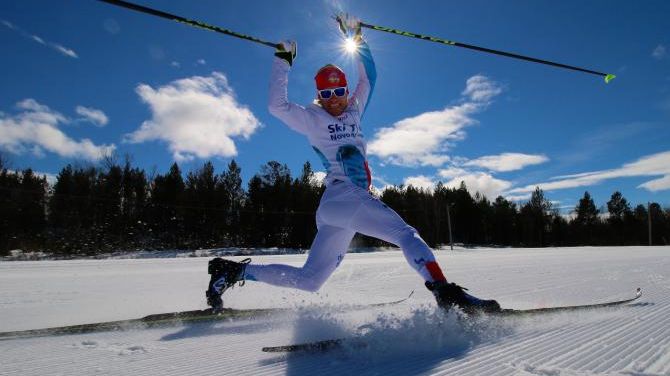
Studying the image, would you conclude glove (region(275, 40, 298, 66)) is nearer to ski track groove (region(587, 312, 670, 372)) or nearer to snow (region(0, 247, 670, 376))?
snow (region(0, 247, 670, 376))

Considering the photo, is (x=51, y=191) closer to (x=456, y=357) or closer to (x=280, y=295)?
(x=280, y=295)

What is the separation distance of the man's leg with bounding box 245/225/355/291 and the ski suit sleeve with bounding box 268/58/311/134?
838 mm

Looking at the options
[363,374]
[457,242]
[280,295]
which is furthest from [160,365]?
[457,242]

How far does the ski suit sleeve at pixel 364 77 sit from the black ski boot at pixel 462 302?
177cm

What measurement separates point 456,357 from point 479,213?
82975 millimetres

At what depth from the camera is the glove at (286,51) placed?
11.8 feet

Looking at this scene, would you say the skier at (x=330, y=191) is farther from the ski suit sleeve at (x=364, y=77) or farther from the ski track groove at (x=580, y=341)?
the ski track groove at (x=580, y=341)

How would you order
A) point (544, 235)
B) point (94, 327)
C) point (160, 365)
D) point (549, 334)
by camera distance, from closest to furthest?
point (160, 365)
point (549, 334)
point (94, 327)
point (544, 235)

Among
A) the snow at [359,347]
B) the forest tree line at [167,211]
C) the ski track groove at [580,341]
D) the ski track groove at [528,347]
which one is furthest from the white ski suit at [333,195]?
the forest tree line at [167,211]

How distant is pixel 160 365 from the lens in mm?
2074

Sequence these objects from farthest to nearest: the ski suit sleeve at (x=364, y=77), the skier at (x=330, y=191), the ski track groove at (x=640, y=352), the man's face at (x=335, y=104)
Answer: the ski suit sleeve at (x=364, y=77)
the man's face at (x=335, y=104)
the skier at (x=330, y=191)
the ski track groove at (x=640, y=352)

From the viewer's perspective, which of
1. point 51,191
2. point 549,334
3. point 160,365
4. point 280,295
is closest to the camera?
point 160,365

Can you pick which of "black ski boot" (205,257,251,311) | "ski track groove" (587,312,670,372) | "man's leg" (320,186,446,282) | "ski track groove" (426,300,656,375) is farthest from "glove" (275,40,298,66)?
"ski track groove" (587,312,670,372)

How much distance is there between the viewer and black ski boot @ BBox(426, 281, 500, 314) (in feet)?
8.70
